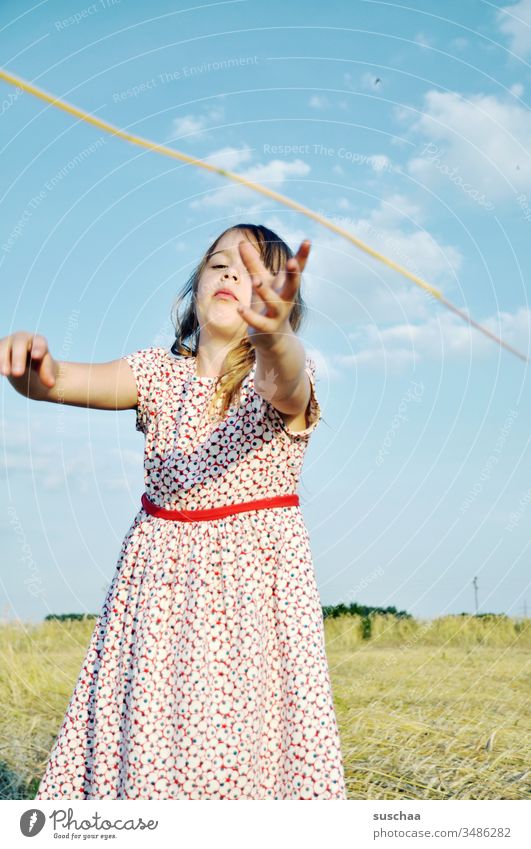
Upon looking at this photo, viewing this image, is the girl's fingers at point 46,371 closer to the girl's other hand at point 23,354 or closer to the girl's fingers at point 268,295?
the girl's other hand at point 23,354

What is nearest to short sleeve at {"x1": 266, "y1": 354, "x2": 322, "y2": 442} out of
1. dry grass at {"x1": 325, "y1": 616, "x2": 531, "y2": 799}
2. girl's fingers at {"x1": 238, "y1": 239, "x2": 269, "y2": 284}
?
girl's fingers at {"x1": 238, "y1": 239, "x2": 269, "y2": 284}

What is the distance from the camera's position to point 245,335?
2904 millimetres

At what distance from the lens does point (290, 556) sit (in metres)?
2.61

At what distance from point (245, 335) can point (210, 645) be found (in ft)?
3.18

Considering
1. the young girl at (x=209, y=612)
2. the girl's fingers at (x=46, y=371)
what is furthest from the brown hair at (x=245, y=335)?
the girl's fingers at (x=46, y=371)

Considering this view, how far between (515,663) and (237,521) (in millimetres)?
3950

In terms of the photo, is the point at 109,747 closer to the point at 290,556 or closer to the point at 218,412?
the point at 290,556

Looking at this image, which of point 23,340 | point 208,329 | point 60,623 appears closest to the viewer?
point 23,340

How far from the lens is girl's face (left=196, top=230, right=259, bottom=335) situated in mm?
2887

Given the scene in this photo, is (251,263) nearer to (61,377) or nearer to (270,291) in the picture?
(270,291)
